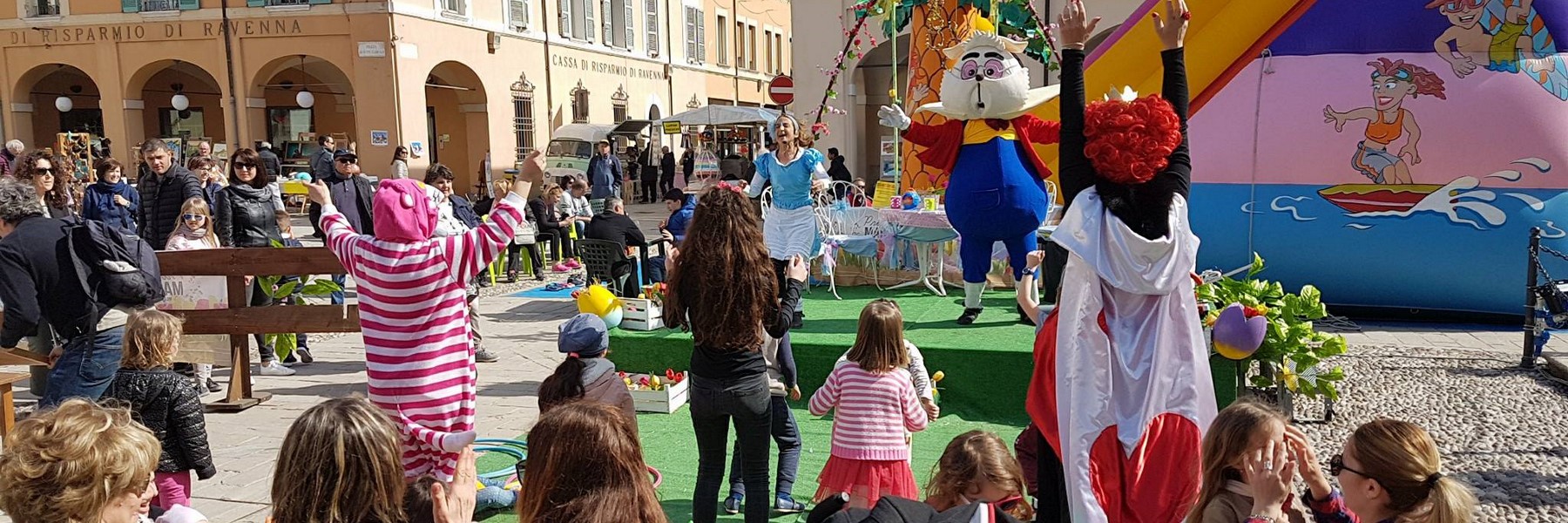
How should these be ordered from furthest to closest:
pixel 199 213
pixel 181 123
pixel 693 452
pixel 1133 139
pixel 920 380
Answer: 1. pixel 181 123
2. pixel 199 213
3. pixel 693 452
4. pixel 920 380
5. pixel 1133 139

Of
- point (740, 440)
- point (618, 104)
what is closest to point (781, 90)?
point (618, 104)

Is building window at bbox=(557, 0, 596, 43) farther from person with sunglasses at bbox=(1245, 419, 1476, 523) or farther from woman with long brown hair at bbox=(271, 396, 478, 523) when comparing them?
person with sunglasses at bbox=(1245, 419, 1476, 523)

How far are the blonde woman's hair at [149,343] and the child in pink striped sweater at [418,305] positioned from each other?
2.78 feet

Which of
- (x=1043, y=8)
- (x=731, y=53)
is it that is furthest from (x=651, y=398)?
(x=731, y=53)

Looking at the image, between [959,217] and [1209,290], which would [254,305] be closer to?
[959,217]

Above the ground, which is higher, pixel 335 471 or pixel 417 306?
pixel 417 306

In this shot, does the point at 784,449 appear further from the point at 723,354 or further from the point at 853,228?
the point at 853,228

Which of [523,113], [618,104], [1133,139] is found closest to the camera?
[1133,139]

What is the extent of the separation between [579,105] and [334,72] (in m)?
6.21

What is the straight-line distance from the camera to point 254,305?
724 centimetres

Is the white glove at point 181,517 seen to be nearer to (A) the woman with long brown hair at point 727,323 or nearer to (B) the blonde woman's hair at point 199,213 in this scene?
(A) the woman with long brown hair at point 727,323

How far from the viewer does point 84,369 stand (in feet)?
16.5

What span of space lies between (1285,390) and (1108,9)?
50.3 feet

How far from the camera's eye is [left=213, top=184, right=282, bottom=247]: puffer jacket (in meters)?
7.87
